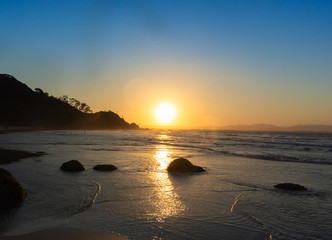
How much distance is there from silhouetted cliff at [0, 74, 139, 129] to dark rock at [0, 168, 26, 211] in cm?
10536

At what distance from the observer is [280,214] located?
21.7 ft

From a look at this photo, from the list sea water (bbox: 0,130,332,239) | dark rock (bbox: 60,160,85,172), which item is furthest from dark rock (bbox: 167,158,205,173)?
dark rock (bbox: 60,160,85,172)

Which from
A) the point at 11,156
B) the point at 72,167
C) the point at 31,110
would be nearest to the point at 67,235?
the point at 72,167

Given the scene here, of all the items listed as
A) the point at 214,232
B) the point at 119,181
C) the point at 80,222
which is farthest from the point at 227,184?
the point at 80,222

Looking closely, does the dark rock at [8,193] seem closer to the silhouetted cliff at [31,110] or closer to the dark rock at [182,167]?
the dark rock at [182,167]

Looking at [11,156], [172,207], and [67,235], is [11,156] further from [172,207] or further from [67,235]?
[67,235]

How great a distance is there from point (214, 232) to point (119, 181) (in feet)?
19.2

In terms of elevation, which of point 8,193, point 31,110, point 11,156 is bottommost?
point 11,156

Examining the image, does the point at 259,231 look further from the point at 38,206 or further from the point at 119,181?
the point at 119,181

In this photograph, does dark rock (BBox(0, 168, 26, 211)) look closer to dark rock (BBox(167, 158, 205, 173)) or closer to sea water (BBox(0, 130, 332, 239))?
sea water (BBox(0, 130, 332, 239))

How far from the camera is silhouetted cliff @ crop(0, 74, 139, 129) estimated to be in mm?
109331

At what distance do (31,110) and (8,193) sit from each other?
130223 mm

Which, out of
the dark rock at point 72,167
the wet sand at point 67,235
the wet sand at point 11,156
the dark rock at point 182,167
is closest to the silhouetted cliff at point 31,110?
the wet sand at point 11,156

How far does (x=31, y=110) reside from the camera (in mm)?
121688
